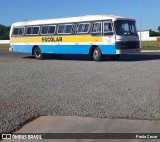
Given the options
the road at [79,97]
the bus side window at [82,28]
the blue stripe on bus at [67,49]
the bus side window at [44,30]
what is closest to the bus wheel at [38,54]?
the blue stripe on bus at [67,49]

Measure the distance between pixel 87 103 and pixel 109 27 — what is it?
44.5 feet

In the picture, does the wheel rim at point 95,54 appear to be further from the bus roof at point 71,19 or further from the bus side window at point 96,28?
the bus roof at point 71,19

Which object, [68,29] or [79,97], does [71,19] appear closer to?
[68,29]

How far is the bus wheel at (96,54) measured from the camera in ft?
75.3

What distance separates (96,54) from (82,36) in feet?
4.76

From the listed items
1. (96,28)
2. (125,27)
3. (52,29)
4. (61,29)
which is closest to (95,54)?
(96,28)

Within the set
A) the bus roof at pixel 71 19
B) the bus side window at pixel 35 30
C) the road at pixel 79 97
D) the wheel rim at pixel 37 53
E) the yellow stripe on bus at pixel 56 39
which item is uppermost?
the bus roof at pixel 71 19

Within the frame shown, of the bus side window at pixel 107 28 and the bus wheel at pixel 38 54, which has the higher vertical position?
the bus side window at pixel 107 28

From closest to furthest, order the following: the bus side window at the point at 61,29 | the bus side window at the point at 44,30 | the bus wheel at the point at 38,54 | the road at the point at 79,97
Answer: the road at the point at 79,97 < the bus side window at the point at 61,29 < the bus side window at the point at 44,30 < the bus wheel at the point at 38,54

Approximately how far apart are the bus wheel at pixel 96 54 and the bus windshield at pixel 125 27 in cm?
164

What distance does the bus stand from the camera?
22.4 metres

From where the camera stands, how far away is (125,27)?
75.8 feet

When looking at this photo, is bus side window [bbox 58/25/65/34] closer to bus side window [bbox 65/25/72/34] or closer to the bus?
the bus

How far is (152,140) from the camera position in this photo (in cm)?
646
